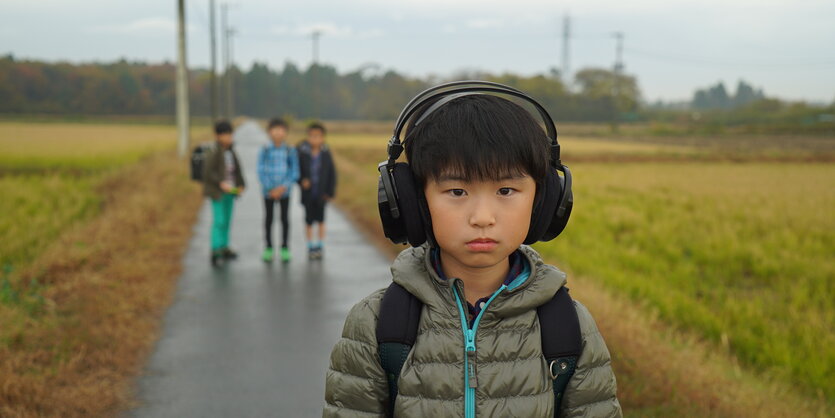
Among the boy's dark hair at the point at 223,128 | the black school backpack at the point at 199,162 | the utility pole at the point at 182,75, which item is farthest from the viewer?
the utility pole at the point at 182,75

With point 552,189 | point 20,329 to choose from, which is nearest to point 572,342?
point 552,189

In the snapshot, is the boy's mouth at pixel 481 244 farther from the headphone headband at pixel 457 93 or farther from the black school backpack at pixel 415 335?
the headphone headband at pixel 457 93

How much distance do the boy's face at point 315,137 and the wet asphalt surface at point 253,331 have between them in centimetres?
140

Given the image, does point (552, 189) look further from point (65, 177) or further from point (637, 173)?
point (637, 173)

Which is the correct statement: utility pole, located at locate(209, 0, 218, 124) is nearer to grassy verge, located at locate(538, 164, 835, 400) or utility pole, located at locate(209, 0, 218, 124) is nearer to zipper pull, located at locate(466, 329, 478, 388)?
grassy verge, located at locate(538, 164, 835, 400)

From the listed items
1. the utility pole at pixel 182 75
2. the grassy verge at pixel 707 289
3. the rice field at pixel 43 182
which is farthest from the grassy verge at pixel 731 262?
the utility pole at pixel 182 75

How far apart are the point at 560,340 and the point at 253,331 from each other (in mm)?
4151

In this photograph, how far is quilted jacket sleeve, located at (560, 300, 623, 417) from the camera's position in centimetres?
198

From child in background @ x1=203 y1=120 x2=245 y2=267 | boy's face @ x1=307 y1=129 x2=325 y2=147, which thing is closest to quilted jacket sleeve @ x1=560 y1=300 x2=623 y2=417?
child in background @ x1=203 y1=120 x2=245 y2=267

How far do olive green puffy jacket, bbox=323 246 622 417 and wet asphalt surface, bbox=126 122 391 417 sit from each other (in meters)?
2.24

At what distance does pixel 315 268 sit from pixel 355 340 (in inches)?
252

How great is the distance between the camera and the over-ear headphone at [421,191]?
2.02 meters

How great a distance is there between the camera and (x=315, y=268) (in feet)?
27.3

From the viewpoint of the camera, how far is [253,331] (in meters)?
5.73
